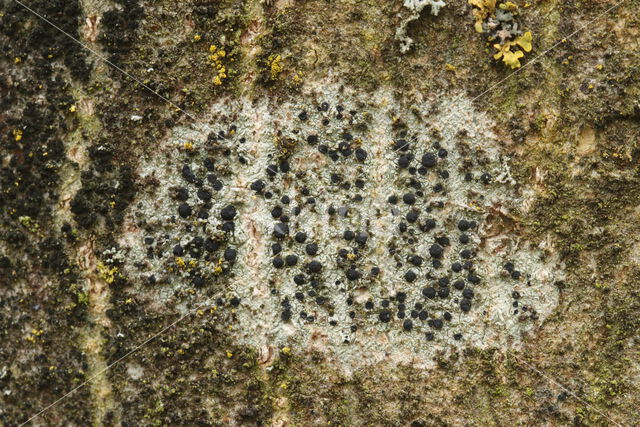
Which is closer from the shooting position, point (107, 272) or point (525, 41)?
point (525, 41)

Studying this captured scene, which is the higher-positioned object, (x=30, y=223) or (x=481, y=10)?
(x=481, y=10)

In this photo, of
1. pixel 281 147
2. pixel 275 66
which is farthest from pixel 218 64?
pixel 281 147

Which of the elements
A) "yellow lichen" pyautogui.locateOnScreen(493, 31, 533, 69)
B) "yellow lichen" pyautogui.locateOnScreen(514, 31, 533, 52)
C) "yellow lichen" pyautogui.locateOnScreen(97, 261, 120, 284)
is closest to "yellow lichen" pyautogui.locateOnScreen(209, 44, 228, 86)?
"yellow lichen" pyautogui.locateOnScreen(97, 261, 120, 284)

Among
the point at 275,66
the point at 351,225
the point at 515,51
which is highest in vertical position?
the point at 515,51

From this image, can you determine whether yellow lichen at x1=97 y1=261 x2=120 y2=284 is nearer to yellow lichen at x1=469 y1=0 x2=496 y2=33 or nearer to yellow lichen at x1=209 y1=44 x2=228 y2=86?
yellow lichen at x1=209 y1=44 x2=228 y2=86

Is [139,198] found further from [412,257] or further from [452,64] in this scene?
[452,64]

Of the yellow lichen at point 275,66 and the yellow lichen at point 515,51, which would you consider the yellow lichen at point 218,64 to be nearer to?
the yellow lichen at point 275,66

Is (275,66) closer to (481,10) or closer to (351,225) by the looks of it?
(351,225)

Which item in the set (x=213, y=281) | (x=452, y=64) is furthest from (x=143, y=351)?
(x=452, y=64)

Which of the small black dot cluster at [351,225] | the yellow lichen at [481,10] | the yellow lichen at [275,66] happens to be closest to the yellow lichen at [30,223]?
the small black dot cluster at [351,225]

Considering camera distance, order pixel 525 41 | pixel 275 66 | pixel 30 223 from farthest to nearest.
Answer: pixel 30 223 < pixel 275 66 < pixel 525 41
